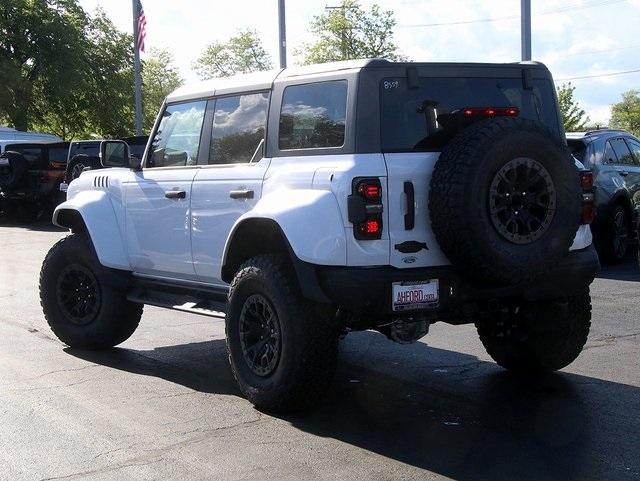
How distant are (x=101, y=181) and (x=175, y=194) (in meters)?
1.22

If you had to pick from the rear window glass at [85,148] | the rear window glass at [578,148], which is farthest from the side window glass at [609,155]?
the rear window glass at [85,148]

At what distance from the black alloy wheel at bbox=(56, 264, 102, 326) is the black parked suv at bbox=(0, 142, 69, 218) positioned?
1566 centimetres

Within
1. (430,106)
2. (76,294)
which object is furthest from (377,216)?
(76,294)

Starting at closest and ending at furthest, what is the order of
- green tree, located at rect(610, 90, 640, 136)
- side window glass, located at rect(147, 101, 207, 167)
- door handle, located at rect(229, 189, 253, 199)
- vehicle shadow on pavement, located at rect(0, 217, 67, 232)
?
door handle, located at rect(229, 189, 253, 199) < side window glass, located at rect(147, 101, 207, 167) < vehicle shadow on pavement, located at rect(0, 217, 67, 232) < green tree, located at rect(610, 90, 640, 136)

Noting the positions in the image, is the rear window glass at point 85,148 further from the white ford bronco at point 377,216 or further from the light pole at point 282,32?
the white ford bronco at point 377,216

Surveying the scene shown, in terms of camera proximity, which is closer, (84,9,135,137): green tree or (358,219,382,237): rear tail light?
(358,219,382,237): rear tail light

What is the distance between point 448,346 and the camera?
7.83 m

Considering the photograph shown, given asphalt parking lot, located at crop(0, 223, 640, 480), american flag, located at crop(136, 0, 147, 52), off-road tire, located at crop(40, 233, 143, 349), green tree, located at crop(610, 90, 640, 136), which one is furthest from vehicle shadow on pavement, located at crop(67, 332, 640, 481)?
green tree, located at crop(610, 90, 640, 136)

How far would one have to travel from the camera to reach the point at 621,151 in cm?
1324

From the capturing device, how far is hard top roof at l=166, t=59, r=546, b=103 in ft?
18.7

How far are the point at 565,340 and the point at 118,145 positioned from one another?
12.0 ft

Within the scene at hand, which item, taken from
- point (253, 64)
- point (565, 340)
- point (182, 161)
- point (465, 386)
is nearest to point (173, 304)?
point (182, 161)

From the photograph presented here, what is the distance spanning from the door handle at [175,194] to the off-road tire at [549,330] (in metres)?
2.17

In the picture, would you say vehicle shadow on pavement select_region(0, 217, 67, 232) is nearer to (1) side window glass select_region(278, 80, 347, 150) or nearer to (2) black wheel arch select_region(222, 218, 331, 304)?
(2) black wheel arch select_region(222, 218, 331, 304)
